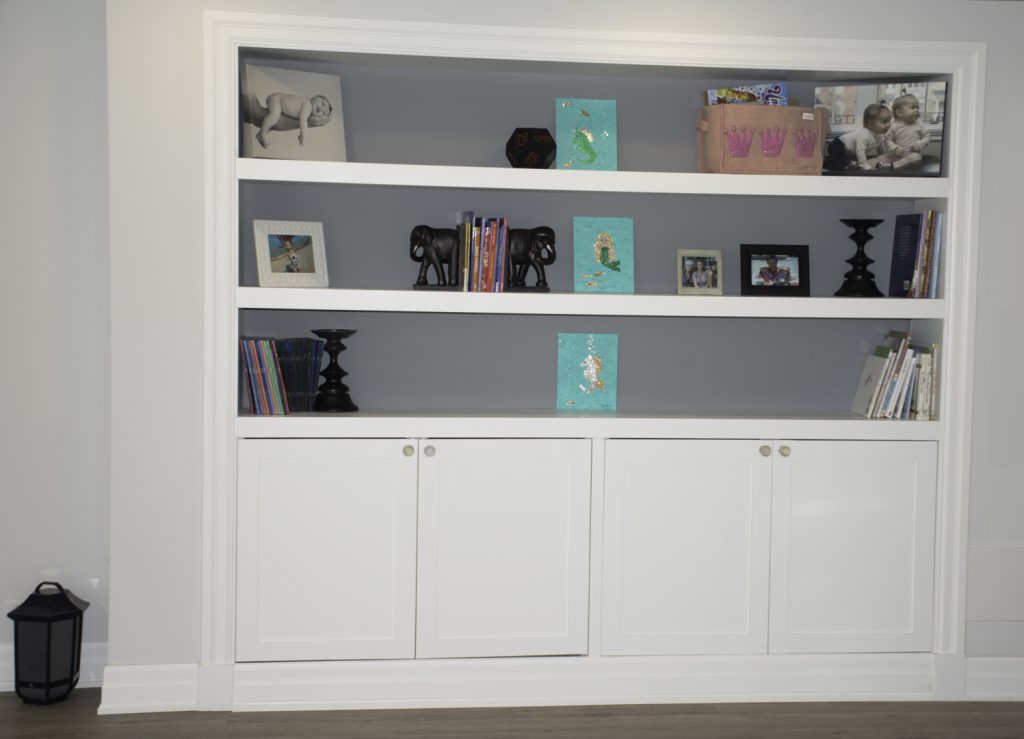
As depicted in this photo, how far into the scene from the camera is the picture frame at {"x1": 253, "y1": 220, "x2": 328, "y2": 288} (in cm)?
296

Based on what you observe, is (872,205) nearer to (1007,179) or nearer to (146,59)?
(1007,179)

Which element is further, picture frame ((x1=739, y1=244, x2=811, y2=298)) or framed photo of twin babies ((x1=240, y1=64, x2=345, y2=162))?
picture frame ((x1=739, y1=244, x2=811, y2=298))

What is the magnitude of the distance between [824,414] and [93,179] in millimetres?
2519

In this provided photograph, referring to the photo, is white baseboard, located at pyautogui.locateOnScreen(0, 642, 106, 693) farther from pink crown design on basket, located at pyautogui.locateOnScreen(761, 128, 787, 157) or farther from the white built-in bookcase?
pink crown design on basket, located at pyautogui.locateOnScreen(761, 128, 787, 157)

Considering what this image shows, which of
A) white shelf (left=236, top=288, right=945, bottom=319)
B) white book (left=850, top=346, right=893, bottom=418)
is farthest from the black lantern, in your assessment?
white book (left=850, top=346, right=893, bottom=418)

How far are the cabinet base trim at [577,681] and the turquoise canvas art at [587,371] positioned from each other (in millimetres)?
827

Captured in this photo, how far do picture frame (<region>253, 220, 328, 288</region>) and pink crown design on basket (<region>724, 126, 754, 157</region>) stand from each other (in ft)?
4.27

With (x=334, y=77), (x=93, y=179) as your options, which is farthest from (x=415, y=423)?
(x=93, y=179)

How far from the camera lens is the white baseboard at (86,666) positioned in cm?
310

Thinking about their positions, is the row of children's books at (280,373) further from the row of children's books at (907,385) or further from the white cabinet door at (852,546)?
the row of children's books at (907,385)

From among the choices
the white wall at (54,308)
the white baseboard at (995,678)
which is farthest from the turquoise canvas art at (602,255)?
the white baseboard at (995,678)

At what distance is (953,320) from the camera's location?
9.98 feet

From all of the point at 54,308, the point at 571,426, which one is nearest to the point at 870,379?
the point at 571,426

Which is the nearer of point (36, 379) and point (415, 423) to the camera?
point (415, 423)
